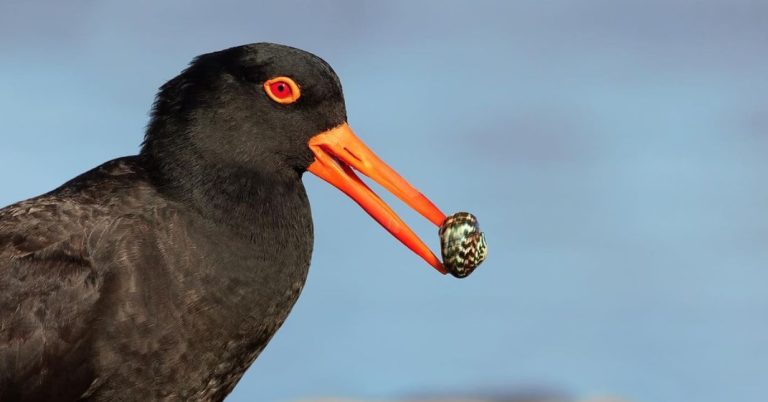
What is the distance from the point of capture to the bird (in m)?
5.83

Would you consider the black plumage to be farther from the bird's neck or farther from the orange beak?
the orange beak

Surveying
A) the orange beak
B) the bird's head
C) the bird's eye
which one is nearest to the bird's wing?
the bird's head

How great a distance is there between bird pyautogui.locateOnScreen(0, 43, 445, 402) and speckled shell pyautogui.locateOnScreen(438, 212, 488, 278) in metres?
0.23

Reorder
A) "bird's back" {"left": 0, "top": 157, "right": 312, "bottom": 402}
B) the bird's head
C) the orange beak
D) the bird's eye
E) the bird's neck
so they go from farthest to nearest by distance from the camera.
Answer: the orange beak
the bird's eye
the bird's head
the bird's neck
"bird's back" {"left": 0, "top": 157, "right": 312, "bottom": 402}

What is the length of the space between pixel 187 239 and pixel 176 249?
0.28ft

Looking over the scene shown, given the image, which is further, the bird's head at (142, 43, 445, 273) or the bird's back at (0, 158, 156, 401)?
the bird's head at (142, 43, 445, 273)

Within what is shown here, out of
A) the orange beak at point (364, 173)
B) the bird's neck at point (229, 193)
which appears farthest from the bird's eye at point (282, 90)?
the bird's neck at point (229, 193)

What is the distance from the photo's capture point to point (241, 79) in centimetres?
635

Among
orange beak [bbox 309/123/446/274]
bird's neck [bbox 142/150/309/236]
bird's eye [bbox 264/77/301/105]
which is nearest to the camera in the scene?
bird's neck [bbox 142/150/309/236]

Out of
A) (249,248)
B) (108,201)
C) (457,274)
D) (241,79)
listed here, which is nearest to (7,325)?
(108,201)

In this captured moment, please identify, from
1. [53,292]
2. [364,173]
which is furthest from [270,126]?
[53,292]

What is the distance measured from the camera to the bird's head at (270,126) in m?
6.25

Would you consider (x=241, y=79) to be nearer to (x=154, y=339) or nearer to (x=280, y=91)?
(x=280, y=91)

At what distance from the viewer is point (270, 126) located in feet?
Result: 21.0
